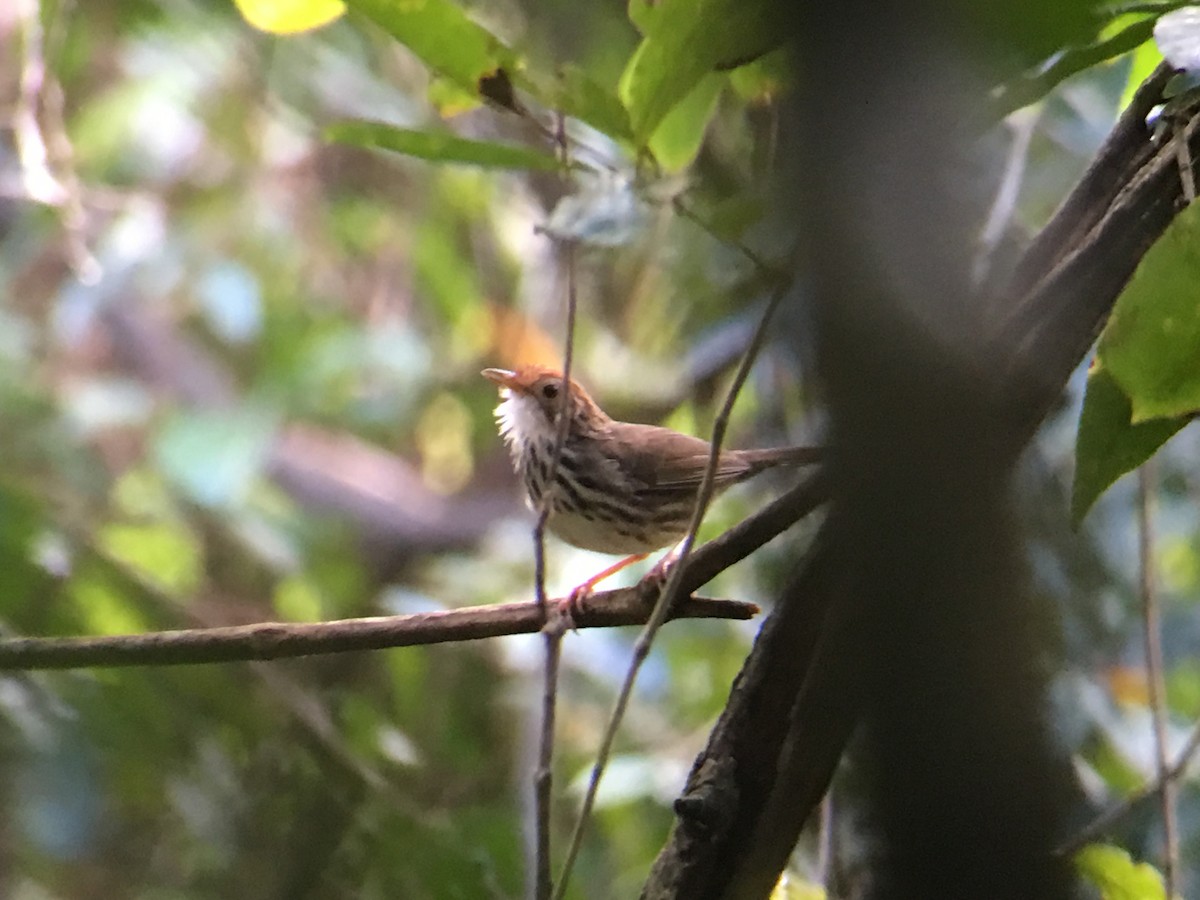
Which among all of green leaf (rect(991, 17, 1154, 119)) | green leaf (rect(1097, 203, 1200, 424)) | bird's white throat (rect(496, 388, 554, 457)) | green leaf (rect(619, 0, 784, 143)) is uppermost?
bird's white throat (rect(496, 388, 554, 457))

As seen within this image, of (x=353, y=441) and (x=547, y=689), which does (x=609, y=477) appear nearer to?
(x=547, y=689)

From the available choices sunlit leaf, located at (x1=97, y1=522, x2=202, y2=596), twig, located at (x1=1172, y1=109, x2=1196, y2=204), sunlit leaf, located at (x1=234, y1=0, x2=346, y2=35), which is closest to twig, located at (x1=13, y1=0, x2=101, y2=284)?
sunlit leaf, located at (x1=97, y1=522, x2=202, y2=596)

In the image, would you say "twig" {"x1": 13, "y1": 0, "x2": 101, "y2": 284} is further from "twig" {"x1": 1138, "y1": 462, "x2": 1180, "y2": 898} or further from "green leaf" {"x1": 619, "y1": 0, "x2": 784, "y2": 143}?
"twig" {"x1": 1138, "y1": 462, "x2": 1180, "y2": 898}

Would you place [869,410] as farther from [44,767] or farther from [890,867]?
[44,767]

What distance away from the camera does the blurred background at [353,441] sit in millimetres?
1707

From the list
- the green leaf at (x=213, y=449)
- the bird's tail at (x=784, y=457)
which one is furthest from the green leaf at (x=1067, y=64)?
the green leaf at (x=213, y=449)

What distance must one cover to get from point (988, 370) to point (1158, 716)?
0.93 m

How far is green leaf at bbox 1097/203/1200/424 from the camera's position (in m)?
0.71

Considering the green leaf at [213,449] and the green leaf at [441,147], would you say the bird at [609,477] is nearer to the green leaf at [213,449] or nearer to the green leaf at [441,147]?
the green leaf at [441,147]

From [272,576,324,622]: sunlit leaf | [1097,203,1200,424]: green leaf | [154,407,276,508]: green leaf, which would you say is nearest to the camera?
[1097,203,1200,424]: green leaf

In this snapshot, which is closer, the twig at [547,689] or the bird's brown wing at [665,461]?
the twig at [547,689]

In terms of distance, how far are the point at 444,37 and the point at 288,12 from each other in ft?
0.97

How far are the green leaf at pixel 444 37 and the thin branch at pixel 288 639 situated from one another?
1.54 ft

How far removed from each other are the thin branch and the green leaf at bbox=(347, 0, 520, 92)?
1.54 feet
